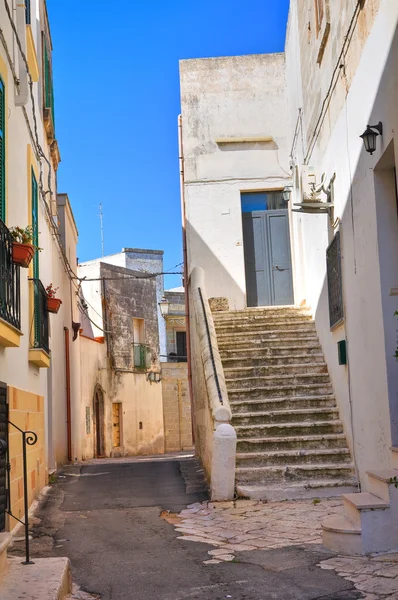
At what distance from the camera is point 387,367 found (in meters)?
7.18

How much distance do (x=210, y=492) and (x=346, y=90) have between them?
5011 millimetres

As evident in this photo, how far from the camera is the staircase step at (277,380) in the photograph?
36.2ft

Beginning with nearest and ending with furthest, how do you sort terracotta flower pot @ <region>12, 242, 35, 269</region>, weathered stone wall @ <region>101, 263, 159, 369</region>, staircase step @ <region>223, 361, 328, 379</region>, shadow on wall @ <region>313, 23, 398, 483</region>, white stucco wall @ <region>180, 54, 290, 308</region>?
terracotta flower pot @ <region>12, 242, 35, 269</region> < shadow on wall @ <region>313, 23, 398, 483</region> < staircase step @ <region>223, 361, 328, 379</region> < white stucco wall @ <region>180, 54, 290, 308</region> < weathered stone wall @ <region>101, 263, 159, 369</region>

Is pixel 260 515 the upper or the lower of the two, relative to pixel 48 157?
lower

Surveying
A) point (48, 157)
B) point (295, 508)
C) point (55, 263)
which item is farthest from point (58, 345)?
point (295, 508)

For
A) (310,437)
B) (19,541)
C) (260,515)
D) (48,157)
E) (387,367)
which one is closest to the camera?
(19,541)

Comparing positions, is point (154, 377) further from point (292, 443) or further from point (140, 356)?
point (292, 443)

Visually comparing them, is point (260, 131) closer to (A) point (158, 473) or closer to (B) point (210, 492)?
(A) point (158, 473)

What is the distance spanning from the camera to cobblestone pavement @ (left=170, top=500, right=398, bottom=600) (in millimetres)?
5121

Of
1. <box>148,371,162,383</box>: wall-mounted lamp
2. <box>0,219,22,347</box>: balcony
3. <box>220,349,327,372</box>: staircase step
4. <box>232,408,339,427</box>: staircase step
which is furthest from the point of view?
<box>148,371,162,383</box>: wall-mounted lamp

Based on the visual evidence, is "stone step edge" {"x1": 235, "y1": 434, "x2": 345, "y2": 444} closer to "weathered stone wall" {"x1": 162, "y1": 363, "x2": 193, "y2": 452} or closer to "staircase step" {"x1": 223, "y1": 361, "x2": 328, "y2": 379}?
"staircase step" {"x1": 223, "y1": 361, "x2": 328, "y2": 379}

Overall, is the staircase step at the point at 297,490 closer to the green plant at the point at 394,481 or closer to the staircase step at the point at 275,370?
the staircase step at the point at 275,370

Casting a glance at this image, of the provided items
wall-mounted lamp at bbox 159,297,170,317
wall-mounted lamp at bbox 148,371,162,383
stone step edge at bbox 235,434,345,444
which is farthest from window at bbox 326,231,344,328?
wall-mounted lamp at bbox 159,297,170,317

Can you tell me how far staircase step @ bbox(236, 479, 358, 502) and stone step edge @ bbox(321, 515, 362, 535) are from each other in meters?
2.34
